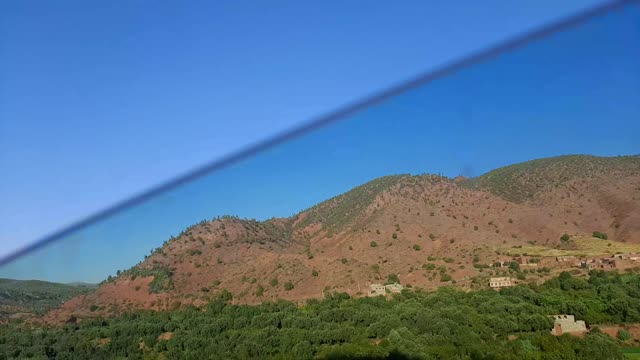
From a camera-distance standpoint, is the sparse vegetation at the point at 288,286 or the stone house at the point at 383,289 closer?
the stone house at the point at 383,289

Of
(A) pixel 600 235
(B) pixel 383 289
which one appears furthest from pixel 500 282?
(A) pixel 600 235

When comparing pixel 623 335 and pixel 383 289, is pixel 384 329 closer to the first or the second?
pixel 623 335

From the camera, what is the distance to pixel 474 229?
96.7 ft

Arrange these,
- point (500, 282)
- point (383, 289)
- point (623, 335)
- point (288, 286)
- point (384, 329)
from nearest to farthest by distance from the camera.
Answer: point (623, 335), point (384, 329), point (500, 282), point (383, 289), point (288, 286)

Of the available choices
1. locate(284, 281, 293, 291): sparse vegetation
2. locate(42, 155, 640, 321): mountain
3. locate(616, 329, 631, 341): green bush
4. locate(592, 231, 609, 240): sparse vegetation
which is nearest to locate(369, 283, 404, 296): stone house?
locate(42, 155, 640, 321): mountain

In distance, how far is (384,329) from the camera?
664 inches

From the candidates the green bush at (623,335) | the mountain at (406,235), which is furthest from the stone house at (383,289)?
the green bush at (623,335)

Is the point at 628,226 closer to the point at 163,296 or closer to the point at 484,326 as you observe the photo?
the point at 484,326

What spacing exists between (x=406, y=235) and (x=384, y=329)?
1267 cm

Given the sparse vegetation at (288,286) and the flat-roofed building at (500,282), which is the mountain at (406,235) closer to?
the sparse vegetation at (288,286)

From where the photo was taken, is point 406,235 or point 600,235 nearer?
point 600,235

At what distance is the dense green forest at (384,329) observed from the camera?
13109 millimetres

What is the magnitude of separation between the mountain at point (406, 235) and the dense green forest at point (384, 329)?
Result: 10.6 ft

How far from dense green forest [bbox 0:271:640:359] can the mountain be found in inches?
128
